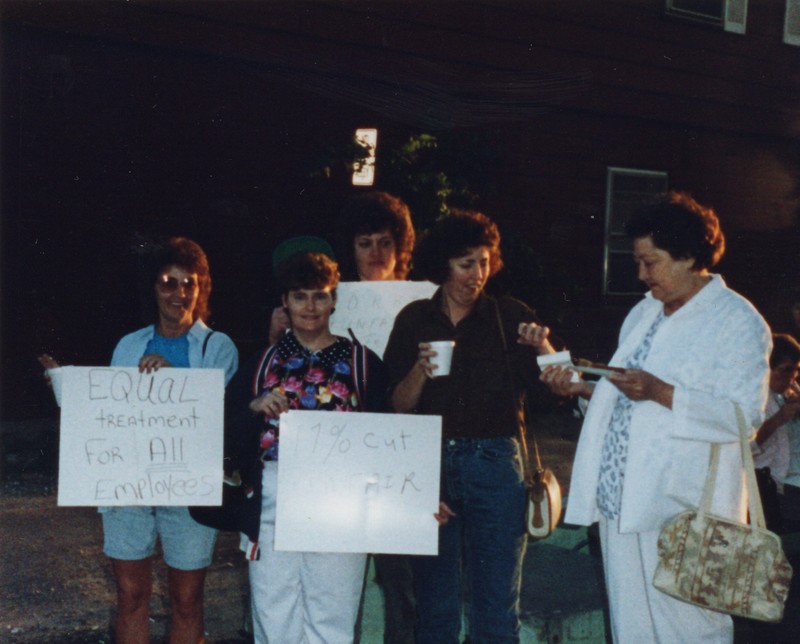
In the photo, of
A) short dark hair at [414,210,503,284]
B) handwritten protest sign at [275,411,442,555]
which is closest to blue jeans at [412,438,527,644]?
handwritten protest sign at [275,411,442,555]

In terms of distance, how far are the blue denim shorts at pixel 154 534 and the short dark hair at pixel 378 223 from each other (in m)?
1.33

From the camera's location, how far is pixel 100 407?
10.7ft

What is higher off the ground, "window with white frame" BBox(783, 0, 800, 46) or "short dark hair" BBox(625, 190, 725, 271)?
"window with white frame" BBox(783, 0, 800, 46)

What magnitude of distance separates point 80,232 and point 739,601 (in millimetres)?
6110

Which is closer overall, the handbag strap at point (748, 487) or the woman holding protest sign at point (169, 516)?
the handbag strap at point (748, 487)

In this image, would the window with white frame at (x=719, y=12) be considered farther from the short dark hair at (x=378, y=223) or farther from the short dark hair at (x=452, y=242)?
the short dark hair at (x=452, y=242)

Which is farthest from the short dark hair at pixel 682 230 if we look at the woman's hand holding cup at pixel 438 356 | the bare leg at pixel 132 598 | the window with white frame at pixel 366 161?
the window with white frame at pixel 366 161

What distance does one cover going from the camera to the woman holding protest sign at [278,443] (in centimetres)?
317

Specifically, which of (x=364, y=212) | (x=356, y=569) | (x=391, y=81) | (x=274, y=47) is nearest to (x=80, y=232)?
(x=274, y=47)

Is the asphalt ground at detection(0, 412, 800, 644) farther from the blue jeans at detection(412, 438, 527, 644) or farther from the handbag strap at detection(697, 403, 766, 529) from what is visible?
the handbag strap at detection(697, 403, 766, 529)

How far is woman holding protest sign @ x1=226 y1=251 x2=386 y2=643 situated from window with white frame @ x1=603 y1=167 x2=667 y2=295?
8.08 metres

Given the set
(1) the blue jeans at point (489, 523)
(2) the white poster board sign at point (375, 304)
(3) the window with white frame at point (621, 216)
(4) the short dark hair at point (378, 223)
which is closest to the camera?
(1) the blue jeans at point (489, 523)

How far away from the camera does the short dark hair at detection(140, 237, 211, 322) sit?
3.51 m

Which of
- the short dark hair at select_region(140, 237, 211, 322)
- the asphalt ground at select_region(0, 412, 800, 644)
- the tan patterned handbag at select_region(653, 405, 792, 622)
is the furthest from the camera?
the asphalt ground at select_region(0, 412, 800, 644)
